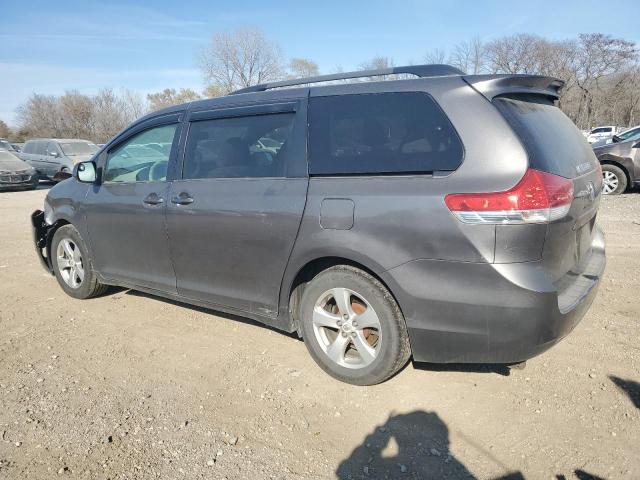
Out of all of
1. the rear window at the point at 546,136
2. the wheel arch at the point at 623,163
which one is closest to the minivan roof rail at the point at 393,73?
the rear window at the point at 546,136

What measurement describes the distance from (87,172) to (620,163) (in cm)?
990

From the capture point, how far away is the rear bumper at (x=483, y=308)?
8.14 ft

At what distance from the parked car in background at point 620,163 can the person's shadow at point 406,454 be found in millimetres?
9098

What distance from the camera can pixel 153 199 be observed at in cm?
390

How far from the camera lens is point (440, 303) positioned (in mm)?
2646

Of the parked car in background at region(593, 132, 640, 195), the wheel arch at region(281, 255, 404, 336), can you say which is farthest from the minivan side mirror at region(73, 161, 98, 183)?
the parked car in background at region(593, 132, 640, 195)

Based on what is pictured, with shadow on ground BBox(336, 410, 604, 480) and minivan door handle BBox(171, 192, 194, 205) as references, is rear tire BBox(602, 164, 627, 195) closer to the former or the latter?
shadow on ground BBox(336, 410, 604, 480)

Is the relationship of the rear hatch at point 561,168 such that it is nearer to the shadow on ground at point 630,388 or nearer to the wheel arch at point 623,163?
the shadow on ground at point 630,388

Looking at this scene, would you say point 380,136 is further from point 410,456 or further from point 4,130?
point 4,130

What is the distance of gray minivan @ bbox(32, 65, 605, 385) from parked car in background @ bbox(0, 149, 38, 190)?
14.7 meters

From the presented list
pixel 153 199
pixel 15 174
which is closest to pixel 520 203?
pixel 153 199

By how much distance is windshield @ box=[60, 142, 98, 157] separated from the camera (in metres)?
17.3

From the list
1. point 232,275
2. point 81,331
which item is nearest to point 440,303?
point 232,275

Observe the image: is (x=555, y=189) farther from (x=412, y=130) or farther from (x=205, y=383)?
(x=205, y=383)
